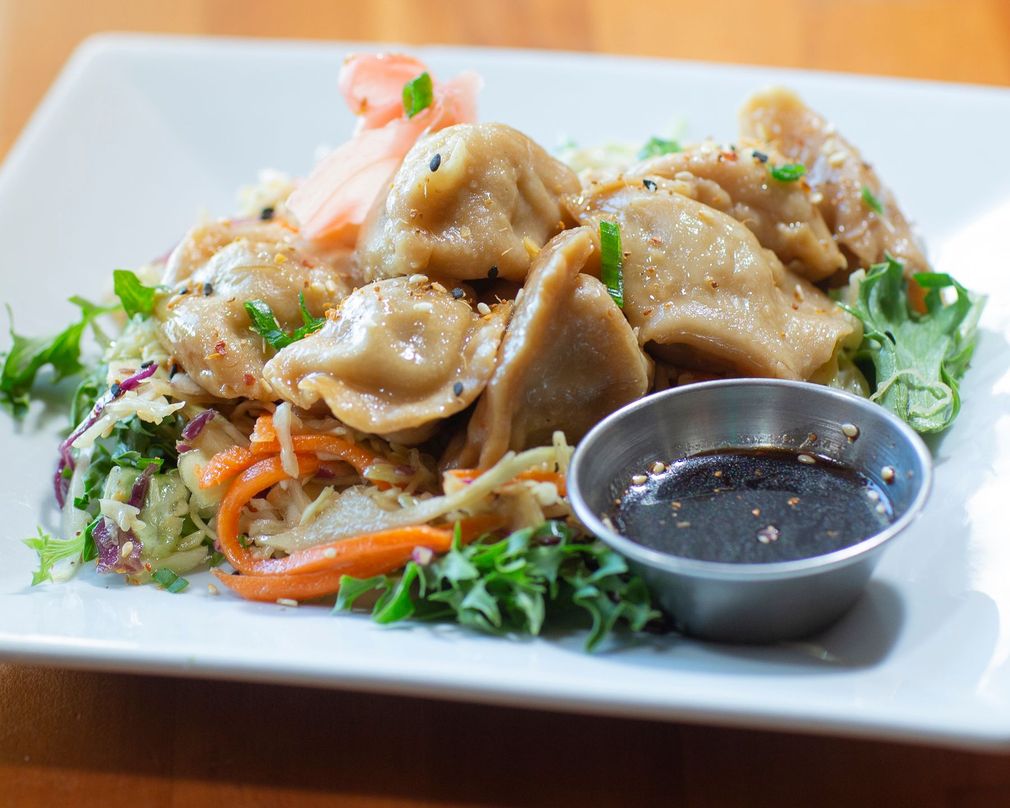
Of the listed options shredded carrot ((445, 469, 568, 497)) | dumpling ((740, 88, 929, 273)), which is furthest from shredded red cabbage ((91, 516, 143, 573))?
dumpling ((740, 88, 929, 273))

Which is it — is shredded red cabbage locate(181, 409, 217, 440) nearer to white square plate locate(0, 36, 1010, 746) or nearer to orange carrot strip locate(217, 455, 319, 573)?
orange carrot strip locate(217, 455, 319, 573)

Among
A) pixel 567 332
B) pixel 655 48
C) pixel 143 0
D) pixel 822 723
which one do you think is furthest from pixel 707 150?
pixel 143 0

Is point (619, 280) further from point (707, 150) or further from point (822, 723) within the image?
point (822, 723)

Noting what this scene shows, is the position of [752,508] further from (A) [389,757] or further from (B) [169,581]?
(B) [169,581]

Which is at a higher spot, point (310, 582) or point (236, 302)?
point (236, 302)

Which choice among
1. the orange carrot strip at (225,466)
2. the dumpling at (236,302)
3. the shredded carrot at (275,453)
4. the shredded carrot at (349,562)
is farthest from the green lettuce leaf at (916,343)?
the orange carrot strip at (225,466)

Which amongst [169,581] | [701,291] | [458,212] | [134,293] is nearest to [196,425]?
[169,581]

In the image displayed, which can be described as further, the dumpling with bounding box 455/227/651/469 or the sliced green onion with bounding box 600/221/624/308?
the sliced green onion with bounding box 600/221/624/308
